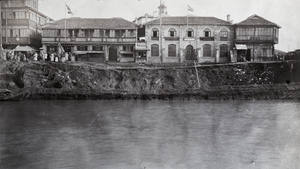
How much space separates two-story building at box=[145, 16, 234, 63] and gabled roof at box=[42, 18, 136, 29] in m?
1.78

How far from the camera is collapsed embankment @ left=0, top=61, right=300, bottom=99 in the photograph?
1925 centimetres

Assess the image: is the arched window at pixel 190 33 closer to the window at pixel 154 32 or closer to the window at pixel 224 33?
the window at pixel 224 33

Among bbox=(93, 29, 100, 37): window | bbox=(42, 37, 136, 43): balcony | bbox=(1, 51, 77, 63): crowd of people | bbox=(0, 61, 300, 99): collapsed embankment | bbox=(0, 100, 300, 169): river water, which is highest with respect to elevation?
bbox=(93, 29, 100, 37): window

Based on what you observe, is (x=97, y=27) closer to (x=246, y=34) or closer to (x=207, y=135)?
(x=246, y=34)

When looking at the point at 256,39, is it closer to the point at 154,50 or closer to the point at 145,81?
the point at 154,50

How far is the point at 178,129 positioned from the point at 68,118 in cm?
462

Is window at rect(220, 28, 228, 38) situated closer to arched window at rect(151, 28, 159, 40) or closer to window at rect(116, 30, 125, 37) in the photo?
arched window at rect(151, 28, 159, 40)

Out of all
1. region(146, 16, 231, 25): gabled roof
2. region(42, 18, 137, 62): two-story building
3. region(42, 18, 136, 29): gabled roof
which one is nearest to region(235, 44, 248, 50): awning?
region(146, 16, 231, 25): gabled roof

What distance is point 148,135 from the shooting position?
11531 mm

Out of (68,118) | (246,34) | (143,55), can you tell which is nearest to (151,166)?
(68,118)

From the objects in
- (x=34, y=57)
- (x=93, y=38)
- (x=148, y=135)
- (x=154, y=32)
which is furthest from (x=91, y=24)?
(x=148, y=135)

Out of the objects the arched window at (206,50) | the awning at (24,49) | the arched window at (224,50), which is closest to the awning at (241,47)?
the arched window at (224,50)

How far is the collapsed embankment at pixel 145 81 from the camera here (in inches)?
758

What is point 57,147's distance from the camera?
9891 millimetres
